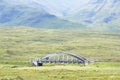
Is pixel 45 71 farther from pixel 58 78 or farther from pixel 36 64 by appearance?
pixel 36 64

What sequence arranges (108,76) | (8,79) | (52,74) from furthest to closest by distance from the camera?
(52,74), (108,76), (8,79)

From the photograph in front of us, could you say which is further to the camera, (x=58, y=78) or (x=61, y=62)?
(x=61, y=62)

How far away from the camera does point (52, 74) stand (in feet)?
428

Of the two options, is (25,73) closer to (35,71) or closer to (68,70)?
(35,71)

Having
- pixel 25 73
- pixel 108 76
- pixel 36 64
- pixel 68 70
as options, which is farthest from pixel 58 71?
pixel 36 64

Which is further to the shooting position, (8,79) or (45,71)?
(45,71)

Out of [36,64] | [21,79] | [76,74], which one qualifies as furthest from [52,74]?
→ [36,64]

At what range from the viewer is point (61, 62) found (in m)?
192

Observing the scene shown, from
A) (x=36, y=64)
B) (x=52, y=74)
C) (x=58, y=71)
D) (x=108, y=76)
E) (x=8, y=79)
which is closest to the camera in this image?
(x=8, y=79)

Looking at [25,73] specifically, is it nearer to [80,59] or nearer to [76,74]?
[76,74]

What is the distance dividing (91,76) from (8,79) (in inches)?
1102

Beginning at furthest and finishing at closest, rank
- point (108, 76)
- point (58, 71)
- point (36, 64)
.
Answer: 1. point (36, 64)
2. point (58, 71)
3. point (108, 76)

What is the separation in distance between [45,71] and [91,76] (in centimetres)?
2118

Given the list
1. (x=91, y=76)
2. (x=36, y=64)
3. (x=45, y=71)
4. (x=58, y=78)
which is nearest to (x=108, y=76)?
(x=91, y=76)
